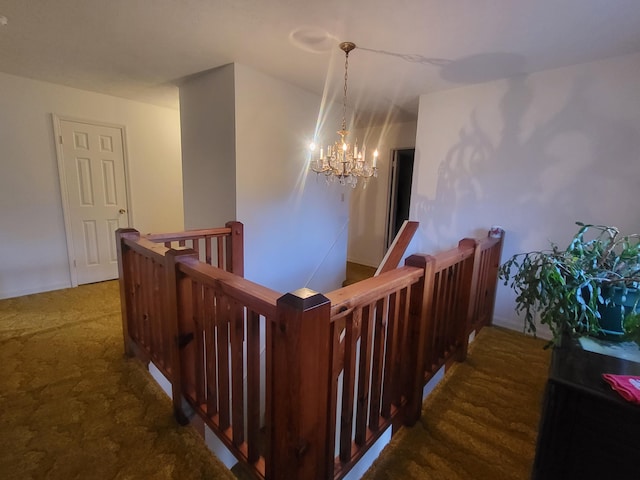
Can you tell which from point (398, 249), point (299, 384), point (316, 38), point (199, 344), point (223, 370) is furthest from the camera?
point (398, 249)

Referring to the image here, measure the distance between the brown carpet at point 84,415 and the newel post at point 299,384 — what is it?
55cm

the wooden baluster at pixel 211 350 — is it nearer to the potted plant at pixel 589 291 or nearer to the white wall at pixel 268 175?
the potted plant at pixel 589 291

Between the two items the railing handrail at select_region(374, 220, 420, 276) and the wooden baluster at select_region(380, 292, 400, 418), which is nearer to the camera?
the wooden baluster at select_region(380, 292, 400, 418)

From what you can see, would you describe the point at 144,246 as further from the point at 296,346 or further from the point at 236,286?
the point at 296,346

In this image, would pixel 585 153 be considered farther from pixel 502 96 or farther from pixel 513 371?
pixel 513 371

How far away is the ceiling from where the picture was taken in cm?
173

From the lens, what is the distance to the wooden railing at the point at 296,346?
915 mm

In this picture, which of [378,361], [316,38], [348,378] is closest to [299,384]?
[348,378]

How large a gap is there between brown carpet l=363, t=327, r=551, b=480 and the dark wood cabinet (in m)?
0.66

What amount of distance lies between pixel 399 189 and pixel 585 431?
4.65 meters

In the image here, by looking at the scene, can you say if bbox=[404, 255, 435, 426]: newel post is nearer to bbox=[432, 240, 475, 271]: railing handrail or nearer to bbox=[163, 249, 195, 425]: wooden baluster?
bbox=[432, 240, 475, 271]: railing handrail

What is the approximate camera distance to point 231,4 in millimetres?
1732

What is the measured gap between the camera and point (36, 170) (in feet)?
10.4

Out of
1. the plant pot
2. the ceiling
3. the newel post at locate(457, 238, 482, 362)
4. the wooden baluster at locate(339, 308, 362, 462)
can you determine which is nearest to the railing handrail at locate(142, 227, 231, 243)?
the ceiling
